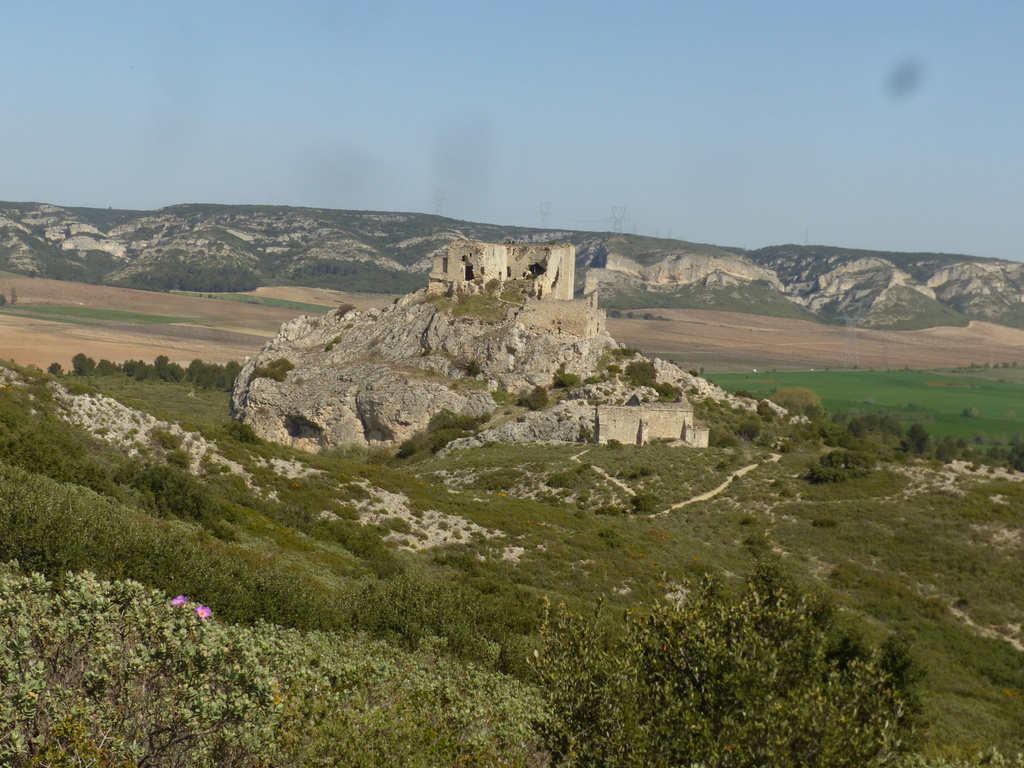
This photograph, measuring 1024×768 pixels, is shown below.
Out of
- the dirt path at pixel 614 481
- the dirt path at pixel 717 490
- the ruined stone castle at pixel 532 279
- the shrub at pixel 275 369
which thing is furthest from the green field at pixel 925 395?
the dirt path at pixel 614 481

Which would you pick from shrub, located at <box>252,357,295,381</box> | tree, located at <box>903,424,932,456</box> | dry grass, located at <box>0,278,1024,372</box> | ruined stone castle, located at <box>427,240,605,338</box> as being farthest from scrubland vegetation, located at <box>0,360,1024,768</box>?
dry grass, located at <box>0,278,1024,372</box>

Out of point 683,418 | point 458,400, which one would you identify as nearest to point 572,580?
point 683,418

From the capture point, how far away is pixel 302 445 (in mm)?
59781

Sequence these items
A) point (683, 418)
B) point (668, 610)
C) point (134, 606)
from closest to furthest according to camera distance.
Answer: point (134, 606), point (668, 610), point (683, 418)

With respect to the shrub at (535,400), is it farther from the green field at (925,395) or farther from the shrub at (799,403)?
the green field at (925,395)

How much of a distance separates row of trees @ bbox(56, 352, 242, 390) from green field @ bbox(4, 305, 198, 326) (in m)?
55.0

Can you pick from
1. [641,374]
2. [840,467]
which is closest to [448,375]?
[641,374]

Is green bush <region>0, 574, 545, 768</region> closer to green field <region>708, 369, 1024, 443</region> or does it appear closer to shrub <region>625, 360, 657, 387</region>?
shrub <region>625, 360, 657, 387</region>

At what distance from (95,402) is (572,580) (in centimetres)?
1891

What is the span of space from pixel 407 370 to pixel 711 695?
166 ft

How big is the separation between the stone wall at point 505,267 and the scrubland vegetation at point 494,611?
77.9 ft

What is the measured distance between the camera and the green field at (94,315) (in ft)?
509

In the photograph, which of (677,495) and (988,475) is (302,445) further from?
(988,475)

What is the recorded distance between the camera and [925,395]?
130m
